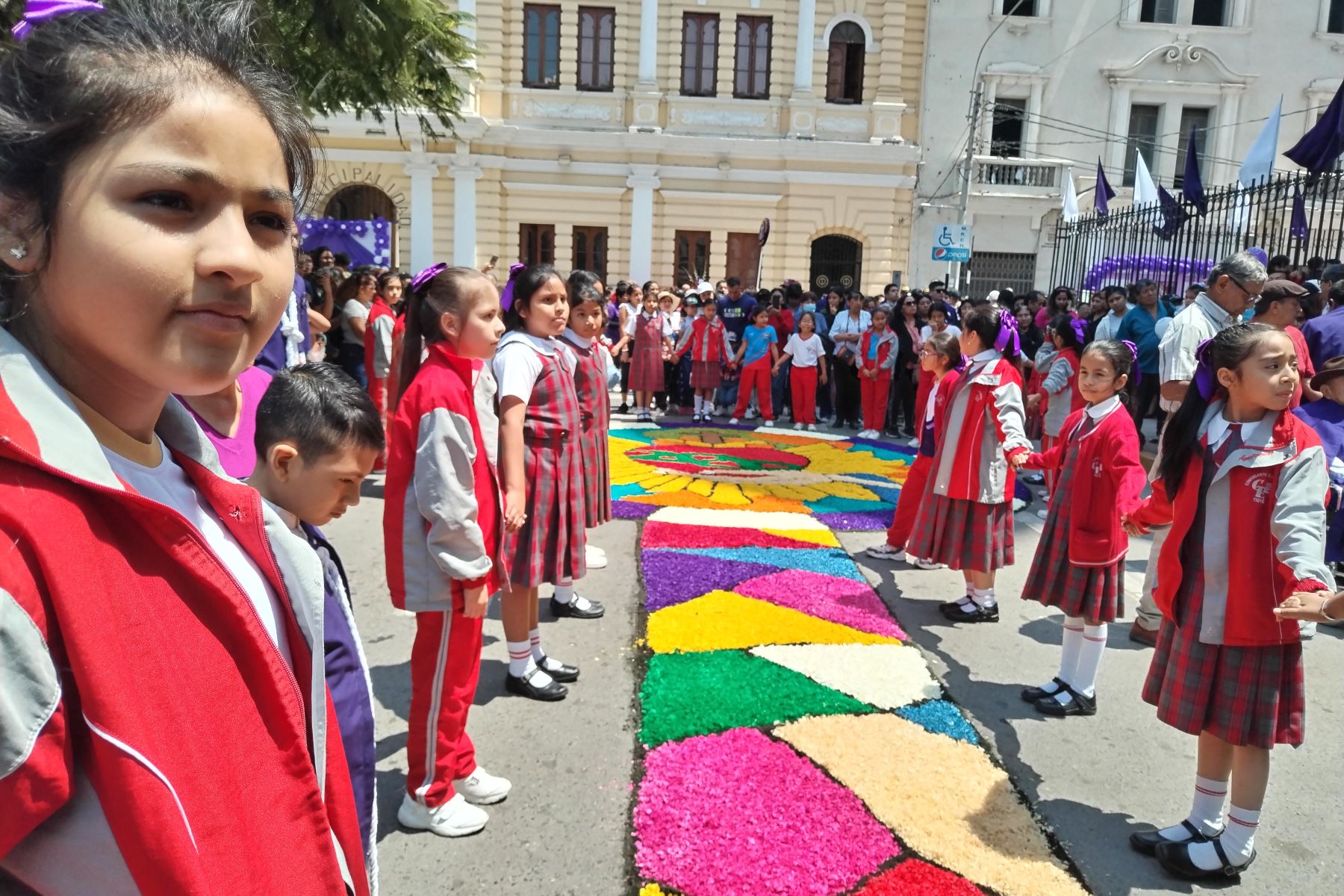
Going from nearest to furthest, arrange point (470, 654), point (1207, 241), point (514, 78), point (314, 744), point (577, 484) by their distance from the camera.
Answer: point (314, 744)
point (470, 654)
point (577, 484)
point (1207, 241)
point (514, 78)

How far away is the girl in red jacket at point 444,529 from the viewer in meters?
2.75

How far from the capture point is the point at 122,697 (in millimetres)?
866

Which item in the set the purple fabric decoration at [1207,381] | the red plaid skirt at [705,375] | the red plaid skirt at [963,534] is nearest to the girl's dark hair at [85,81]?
the purple fabric decoration at [1207,381]

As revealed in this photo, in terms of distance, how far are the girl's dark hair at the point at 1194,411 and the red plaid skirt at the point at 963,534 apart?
1.78 metres

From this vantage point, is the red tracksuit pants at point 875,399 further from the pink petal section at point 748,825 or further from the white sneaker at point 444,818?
the white sneaker at point 444,818

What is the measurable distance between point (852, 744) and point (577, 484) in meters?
1.65

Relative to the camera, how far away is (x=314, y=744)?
3.91 ft

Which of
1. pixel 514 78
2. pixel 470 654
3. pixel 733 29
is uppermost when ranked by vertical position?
pixel 733 29

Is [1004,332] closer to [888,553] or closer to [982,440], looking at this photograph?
[982,440]

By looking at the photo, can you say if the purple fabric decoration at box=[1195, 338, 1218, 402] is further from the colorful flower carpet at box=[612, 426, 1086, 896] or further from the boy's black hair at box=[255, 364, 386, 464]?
the boy's black hair at box=[255, 364, 386, 464]

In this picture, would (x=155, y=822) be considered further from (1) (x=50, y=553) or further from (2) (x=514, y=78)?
(2) (x=514, y=78)

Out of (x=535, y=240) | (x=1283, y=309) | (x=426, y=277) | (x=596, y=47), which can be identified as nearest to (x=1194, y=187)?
(x=1283, y=309)

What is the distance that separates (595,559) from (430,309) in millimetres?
2966

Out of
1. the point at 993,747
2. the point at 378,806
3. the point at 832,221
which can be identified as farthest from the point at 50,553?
the point at 832,221
